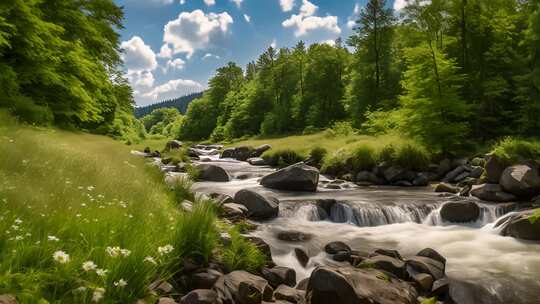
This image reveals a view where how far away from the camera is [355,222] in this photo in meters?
13.3

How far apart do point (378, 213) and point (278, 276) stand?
7645mm

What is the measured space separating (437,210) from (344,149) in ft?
38.0

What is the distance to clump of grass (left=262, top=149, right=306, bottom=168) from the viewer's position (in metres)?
29.7

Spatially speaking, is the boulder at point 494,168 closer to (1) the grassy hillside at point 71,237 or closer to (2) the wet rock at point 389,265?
(2) the wet rock at point 389,265

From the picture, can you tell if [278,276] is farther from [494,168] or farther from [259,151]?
[259,151]

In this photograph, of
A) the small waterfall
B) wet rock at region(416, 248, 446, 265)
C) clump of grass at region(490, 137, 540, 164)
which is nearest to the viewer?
wet rock at region(416, 248, 446, 265)

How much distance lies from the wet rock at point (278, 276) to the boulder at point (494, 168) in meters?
13.0

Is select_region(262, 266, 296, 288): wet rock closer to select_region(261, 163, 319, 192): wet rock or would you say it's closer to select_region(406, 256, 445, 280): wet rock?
select_region(406, 256, 445, 280): wet rock

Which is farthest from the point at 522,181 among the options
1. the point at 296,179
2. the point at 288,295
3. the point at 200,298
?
the point at 200,298

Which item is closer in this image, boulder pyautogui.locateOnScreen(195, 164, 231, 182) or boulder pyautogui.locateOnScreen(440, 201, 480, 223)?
boulder pyautogui.locateOnScreen(440, 201, 480, 223)

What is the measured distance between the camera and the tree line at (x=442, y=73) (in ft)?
78.4

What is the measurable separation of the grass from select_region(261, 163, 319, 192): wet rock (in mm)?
11264

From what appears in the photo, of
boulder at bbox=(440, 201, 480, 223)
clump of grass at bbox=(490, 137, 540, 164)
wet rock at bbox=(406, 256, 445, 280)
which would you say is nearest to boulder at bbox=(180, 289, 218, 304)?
wet rock at bbox=(406, 256, 445, 280)

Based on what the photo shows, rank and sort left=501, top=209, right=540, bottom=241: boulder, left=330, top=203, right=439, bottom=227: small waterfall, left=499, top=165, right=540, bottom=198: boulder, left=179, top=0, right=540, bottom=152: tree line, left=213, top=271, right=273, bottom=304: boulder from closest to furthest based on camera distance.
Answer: left=213, top=271, right=273, bottom=304: boulder, left=501, top=209, right=540, bottom=241: boulder, left=330, top=203, right=439, bottom=227: small waterfall, left=499, top=165, right=540, bottom=198: boulder, left=179, top=0, right=540, bottom=152: tree line
